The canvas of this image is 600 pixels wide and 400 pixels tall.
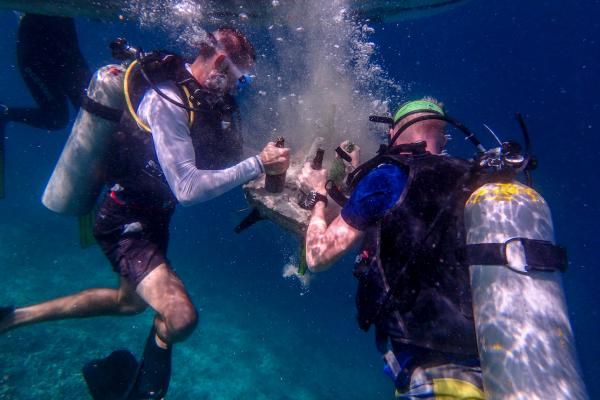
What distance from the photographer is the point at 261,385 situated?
35.7 feet

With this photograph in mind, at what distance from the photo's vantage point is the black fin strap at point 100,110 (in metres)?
3.66

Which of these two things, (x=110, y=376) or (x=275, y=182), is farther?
(x=110, y=376)

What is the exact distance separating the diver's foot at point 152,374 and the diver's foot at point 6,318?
183 centimetres

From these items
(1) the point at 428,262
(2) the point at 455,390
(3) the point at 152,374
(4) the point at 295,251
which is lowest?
(3) the point at 152,374

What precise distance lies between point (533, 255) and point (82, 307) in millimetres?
4788

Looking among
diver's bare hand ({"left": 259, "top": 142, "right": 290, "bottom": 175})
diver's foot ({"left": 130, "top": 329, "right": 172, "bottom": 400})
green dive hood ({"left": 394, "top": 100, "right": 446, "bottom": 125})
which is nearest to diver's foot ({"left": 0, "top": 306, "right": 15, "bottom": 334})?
diver's foot ({"left": 130, "top": 329, "right": 172, "bottom": 400})

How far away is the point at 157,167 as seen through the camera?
141 inches

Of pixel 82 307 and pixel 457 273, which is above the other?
pixel 457 273

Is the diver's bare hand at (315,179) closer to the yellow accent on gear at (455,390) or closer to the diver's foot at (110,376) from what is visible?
the yellow accent on gear at (455,390)

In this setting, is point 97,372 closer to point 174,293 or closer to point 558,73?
point 174,293

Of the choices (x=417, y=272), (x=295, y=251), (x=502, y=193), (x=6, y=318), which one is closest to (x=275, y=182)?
(x=417, y=272)

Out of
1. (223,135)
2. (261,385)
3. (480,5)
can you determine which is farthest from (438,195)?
(480,5)

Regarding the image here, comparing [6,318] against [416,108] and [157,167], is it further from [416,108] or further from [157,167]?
[416,108]

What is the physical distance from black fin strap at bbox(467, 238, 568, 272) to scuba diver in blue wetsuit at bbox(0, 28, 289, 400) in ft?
6.72
